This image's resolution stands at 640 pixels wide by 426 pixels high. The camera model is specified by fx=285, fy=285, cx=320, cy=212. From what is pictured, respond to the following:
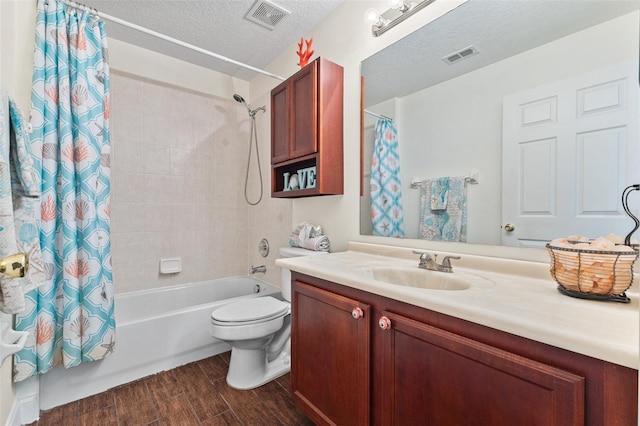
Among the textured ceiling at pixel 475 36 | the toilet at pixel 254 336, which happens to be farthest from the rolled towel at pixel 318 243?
the textured ceiling at pixel 475 36

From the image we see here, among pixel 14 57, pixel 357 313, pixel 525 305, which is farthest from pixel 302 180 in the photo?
pixel 14 57

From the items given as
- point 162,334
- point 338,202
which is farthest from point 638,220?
point 162,334

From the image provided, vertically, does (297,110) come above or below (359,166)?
above

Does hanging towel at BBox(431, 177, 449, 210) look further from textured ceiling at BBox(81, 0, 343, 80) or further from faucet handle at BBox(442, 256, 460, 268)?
textured ceiling at BBox(81, 0, 343, 80)

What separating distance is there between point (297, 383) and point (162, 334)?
3.55 feet

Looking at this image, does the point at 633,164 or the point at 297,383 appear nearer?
the point at 633,164

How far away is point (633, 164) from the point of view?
0.87m

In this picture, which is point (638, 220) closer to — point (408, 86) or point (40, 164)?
point (408, 86)

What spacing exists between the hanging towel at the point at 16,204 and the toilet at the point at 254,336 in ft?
3.17

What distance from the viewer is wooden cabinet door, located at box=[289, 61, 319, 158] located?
1752 mm

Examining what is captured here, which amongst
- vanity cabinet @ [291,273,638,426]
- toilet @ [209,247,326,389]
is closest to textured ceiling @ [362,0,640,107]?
vanity cabinet @ [291,273,638,426]

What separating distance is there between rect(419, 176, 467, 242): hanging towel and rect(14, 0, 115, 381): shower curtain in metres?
1.85

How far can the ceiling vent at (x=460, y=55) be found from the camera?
4.15ft

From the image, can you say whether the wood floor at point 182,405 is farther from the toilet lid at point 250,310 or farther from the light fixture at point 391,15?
the light fixture at point 391,15
